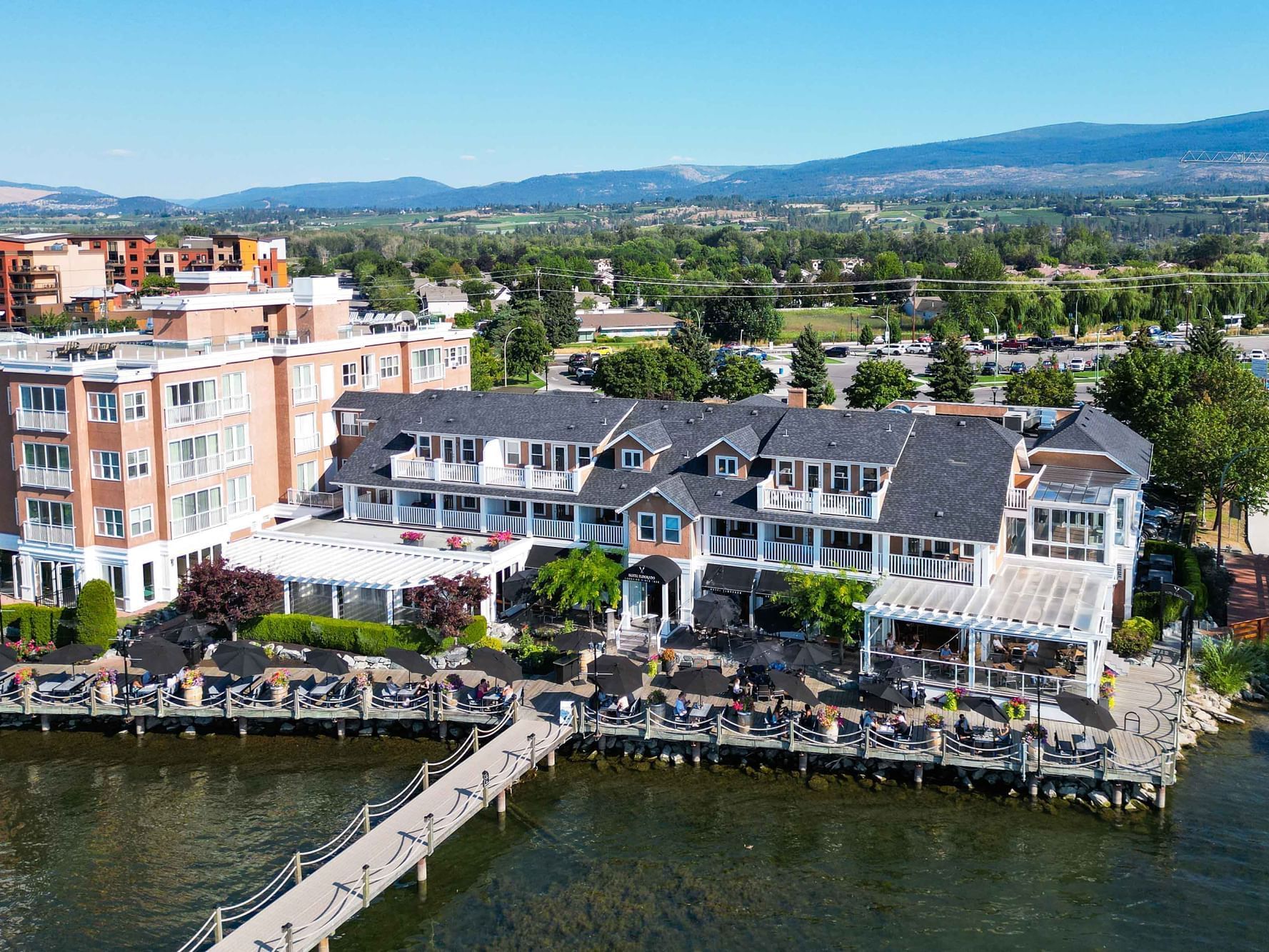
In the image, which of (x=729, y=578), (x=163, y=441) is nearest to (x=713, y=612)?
(x=729, y=578)

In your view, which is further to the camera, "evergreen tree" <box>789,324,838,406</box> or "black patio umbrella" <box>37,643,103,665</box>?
"evergreen tree" <box>789,324,838,406</box>

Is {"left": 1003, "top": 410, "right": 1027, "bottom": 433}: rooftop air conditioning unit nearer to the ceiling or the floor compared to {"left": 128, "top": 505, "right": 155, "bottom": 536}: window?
nearer to the ceiling

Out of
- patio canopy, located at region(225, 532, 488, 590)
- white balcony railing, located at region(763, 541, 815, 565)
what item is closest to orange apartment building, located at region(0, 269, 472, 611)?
patio canopy, located at region(225, 532, 488, 590)

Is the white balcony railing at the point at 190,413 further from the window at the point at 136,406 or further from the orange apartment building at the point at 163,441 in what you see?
the window at the point at 136,406

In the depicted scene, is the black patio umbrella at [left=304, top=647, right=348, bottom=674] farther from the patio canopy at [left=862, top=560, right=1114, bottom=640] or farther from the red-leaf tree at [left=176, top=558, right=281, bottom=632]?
the patio canopy at [left=862, top=560, right=1114, bottom=640]

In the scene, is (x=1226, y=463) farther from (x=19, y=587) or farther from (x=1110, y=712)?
(x=19, y=587)

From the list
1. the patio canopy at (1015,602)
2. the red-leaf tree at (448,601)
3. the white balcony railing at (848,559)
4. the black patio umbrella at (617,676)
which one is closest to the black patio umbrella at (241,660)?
the red-leaf tree at (448,601)

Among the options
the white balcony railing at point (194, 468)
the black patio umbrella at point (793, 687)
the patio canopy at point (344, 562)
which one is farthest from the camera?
the white balcony railing at point (194, 468)
